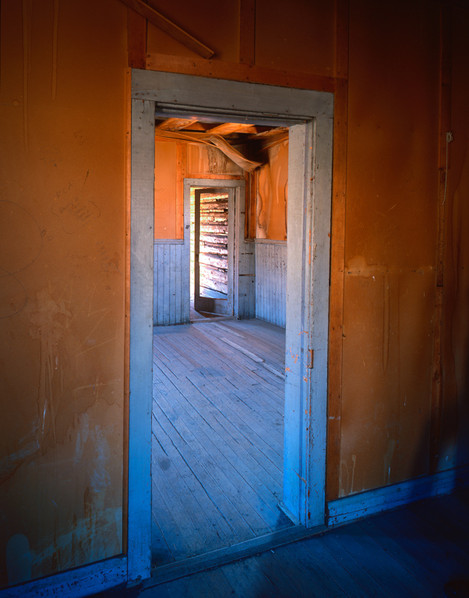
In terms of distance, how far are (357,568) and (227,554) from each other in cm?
65

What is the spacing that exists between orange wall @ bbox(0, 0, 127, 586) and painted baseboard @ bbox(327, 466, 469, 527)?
129 centimetres

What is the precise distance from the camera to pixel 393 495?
116 inches

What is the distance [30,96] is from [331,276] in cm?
167

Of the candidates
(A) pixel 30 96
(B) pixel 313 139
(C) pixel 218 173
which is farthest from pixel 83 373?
(C) pixel 218 173

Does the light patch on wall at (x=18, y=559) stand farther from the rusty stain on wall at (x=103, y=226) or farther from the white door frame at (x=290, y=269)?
the white door frame at (x=290, y=269)

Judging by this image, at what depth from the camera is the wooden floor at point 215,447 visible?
274 cm

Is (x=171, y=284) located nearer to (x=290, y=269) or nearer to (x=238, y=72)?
(x=290, y=269)

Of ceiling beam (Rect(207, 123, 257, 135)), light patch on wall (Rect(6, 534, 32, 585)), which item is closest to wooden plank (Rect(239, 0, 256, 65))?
light patch on wall (Rect(6, 534, 32, 585))

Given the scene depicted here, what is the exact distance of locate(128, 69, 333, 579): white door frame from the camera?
2203 millimetres

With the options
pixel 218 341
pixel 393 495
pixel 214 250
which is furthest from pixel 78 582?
pixel 214 250

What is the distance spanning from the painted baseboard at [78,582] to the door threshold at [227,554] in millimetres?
157

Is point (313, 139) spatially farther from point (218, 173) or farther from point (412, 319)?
point (218, 173)

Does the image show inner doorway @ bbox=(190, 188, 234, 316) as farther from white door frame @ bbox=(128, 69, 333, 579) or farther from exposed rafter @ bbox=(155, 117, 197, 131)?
white door frame @ bbox=(128, 69, 333, 579)

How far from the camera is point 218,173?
325 inches
